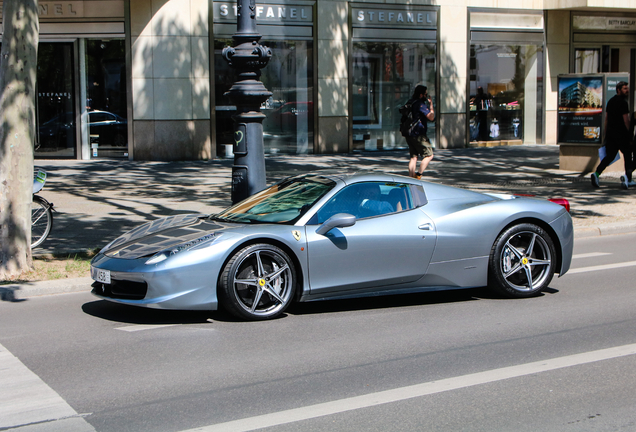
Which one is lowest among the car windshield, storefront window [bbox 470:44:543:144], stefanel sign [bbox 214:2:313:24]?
the car windshield

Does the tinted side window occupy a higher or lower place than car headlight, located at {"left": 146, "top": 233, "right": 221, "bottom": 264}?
higher

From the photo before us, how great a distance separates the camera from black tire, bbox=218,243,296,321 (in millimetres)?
6152

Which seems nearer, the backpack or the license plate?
the license plate

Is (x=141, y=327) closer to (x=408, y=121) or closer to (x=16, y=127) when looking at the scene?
(x=16, y=127)

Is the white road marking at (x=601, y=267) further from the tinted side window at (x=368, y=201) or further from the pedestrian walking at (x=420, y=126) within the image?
the pedestrian walking at (x=420, y=126)

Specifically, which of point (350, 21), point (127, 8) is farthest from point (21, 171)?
point (350, 21)

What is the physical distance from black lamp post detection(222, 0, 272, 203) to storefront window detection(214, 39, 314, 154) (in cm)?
1139

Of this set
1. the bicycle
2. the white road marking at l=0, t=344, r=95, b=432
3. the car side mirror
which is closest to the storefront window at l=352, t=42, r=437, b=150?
the bicycle

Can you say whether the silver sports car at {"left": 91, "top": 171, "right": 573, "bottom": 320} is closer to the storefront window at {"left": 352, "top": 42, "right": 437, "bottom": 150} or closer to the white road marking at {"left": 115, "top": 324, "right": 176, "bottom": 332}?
the white road marking at {"left": 115, "top": 324, "right": 176, "bottom": 332}

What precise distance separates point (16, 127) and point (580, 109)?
40.2ft

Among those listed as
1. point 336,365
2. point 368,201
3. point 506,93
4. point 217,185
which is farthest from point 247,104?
point 506,93

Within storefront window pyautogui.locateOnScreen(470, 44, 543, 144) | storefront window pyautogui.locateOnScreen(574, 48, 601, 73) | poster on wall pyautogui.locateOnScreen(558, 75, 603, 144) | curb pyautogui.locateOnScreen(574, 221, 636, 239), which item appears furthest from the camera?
storefront window pyautogui.locateOnScreen(574, 48, 601, 73)

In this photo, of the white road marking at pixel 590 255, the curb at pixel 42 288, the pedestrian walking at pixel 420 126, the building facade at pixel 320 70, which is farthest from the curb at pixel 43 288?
the building facade at pixel 320 70

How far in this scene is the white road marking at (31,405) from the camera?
4.14 metres
